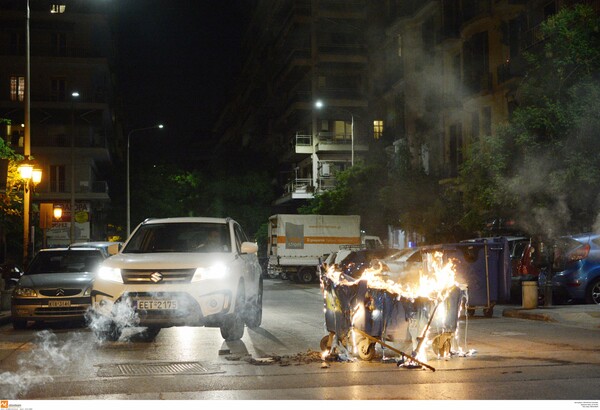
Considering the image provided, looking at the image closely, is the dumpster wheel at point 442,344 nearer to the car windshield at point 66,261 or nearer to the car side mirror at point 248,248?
the car side mirror at point 248,248

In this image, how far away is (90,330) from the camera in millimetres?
15859

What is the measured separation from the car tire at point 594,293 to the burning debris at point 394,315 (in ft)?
32.9

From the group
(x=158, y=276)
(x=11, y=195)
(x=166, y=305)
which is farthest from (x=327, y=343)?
(x=11, y=195)

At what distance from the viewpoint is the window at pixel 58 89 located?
6116 centimetres

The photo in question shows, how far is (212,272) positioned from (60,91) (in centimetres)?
5202

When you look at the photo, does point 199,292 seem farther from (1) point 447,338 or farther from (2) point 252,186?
(2) point 252,186

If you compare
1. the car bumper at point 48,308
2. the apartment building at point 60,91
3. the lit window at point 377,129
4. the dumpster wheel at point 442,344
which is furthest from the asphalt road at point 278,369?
the apartment building at point 60,91

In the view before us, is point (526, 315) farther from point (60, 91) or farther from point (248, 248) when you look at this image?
point (60, 91)

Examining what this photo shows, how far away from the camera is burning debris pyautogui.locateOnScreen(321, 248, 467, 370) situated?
10.6m

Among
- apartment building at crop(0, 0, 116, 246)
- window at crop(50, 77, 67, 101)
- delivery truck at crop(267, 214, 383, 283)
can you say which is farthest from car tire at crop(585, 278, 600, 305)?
window at crop(50, 77, 67, 101)

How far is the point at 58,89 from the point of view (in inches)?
2421

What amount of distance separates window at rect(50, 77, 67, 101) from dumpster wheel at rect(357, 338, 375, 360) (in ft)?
178

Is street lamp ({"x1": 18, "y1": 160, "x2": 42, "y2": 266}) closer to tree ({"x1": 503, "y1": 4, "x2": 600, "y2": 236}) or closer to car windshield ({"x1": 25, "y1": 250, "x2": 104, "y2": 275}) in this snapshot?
car windshield ({"x1": 25, "y1": 250, "x2": 104, "y2": 275})

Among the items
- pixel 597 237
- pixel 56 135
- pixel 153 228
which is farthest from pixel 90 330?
pixel 56 135
